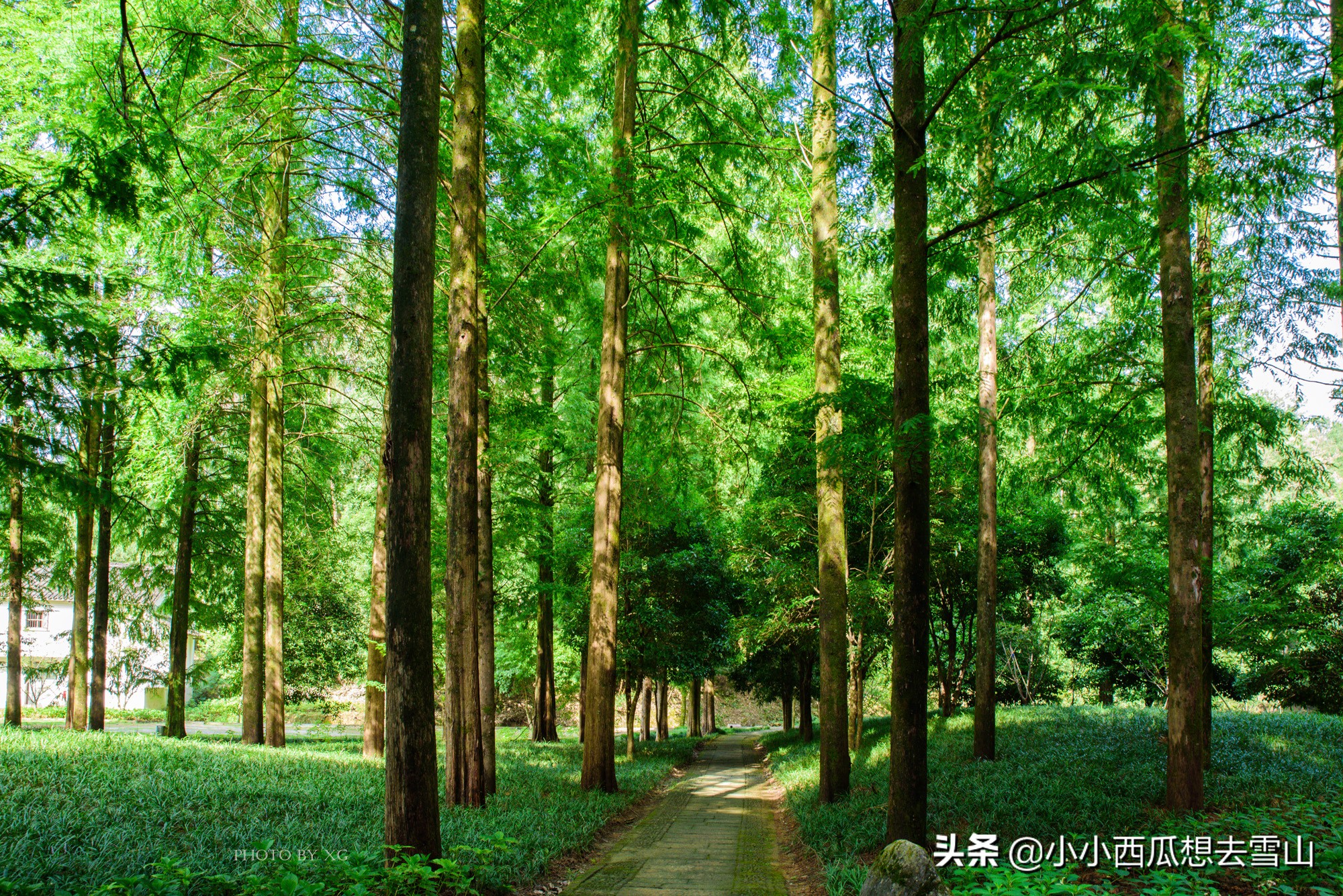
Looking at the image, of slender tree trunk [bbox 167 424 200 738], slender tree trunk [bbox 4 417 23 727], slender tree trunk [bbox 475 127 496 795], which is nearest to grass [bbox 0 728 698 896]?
slender tree trunk [bbox 475 127 496 795]

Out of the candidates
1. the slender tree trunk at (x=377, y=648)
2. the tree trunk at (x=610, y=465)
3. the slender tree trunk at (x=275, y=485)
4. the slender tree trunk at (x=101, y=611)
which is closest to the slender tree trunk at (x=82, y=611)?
the slender tree trunk at (x=101, y=611)

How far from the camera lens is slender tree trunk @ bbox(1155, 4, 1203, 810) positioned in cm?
749

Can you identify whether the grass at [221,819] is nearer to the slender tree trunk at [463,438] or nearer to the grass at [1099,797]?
the slender tree trunk at [463,438]

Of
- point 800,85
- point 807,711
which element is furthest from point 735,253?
point 807,711

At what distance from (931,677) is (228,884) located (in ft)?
75.9

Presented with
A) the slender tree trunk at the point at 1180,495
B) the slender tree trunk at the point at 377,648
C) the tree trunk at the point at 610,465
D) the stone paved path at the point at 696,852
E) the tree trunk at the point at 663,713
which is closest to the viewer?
the stone paved path at the point at 696,852

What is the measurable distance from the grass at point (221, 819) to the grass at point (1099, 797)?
296 cm

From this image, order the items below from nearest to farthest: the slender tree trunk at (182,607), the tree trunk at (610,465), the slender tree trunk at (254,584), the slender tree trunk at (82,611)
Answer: the tree trunk at (610,465) < the slender tree trunk at (254,584) < the slender tree trunk at (82,611) < the slender tree trunk at (182,607)

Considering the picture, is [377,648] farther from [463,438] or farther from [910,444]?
[910,444]

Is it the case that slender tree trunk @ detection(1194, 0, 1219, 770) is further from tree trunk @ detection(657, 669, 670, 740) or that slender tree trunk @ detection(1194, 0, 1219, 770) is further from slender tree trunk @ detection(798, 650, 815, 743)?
tree trunk @ detection(657, 669, 670, 740)

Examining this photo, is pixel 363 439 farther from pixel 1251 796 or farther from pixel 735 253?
pixel 1251 796

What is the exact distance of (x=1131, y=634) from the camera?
16.6 metres

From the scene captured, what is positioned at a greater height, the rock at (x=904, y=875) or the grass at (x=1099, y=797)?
the rock at (x=904, y=875)

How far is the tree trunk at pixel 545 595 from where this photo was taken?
654 inches
